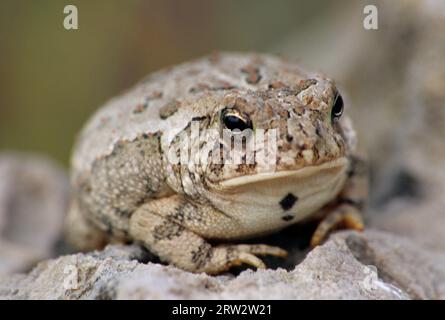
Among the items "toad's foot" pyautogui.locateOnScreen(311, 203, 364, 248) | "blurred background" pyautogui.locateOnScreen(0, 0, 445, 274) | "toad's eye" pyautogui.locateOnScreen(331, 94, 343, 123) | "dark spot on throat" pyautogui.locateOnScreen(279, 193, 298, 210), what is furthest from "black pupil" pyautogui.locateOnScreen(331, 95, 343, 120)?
"blurred background" pyautogui.locateOnScreen(0, 0, 445, 274)

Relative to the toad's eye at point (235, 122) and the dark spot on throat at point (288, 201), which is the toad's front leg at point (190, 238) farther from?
the toad's eye at point (235, 122)

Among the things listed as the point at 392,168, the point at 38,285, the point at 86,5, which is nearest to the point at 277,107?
the point at 38,285

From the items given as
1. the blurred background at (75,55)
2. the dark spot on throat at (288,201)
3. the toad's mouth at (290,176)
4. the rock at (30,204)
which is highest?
the blurred background at (75,55)

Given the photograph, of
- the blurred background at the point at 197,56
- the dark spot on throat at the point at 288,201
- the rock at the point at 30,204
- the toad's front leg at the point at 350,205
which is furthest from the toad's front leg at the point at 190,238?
the rock at the point at 30,204

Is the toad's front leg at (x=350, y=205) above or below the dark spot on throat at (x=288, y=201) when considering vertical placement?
below

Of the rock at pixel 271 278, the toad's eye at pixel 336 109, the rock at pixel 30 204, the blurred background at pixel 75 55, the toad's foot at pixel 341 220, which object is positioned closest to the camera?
the rock at pixel 271 278

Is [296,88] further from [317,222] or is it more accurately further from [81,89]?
[81,89]

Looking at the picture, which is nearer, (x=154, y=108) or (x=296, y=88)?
(x=296, y=88)
